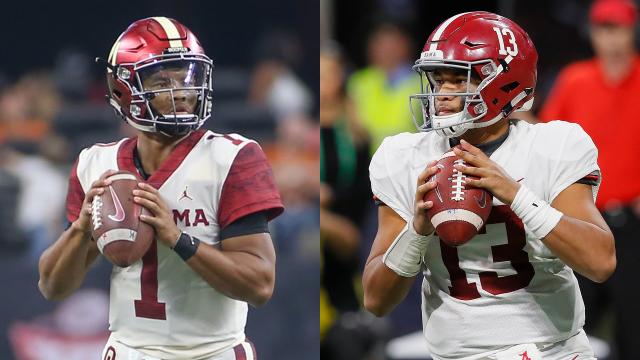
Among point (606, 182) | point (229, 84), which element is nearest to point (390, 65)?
point (229, 84)

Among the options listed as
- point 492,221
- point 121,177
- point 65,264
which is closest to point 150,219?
point 121,177

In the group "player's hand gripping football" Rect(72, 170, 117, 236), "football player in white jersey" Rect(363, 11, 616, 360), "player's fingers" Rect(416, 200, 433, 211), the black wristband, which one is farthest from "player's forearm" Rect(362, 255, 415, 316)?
"player's hand gripping football" Rect(72, 170, 117, 236)

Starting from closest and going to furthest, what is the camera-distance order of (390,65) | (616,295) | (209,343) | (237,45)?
(209,343) < (616,295) < (390,65) < (237,45)

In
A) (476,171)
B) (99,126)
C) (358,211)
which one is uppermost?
(476,171)

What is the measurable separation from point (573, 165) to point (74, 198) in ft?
4.64

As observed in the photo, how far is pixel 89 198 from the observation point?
324 centimetres

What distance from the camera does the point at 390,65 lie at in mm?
8438

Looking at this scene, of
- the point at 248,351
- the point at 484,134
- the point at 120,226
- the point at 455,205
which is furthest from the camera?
the point at 248,351

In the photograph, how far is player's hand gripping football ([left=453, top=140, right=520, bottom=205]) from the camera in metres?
3.04

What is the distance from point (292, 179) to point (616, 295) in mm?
2251

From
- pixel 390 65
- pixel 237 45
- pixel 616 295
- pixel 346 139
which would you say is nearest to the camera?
pixel 616 295

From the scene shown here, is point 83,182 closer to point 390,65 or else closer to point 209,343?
point 209,343

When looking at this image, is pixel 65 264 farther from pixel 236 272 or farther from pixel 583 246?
pixel 583 246

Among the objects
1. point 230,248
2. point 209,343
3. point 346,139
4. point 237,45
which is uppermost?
point 230,248
